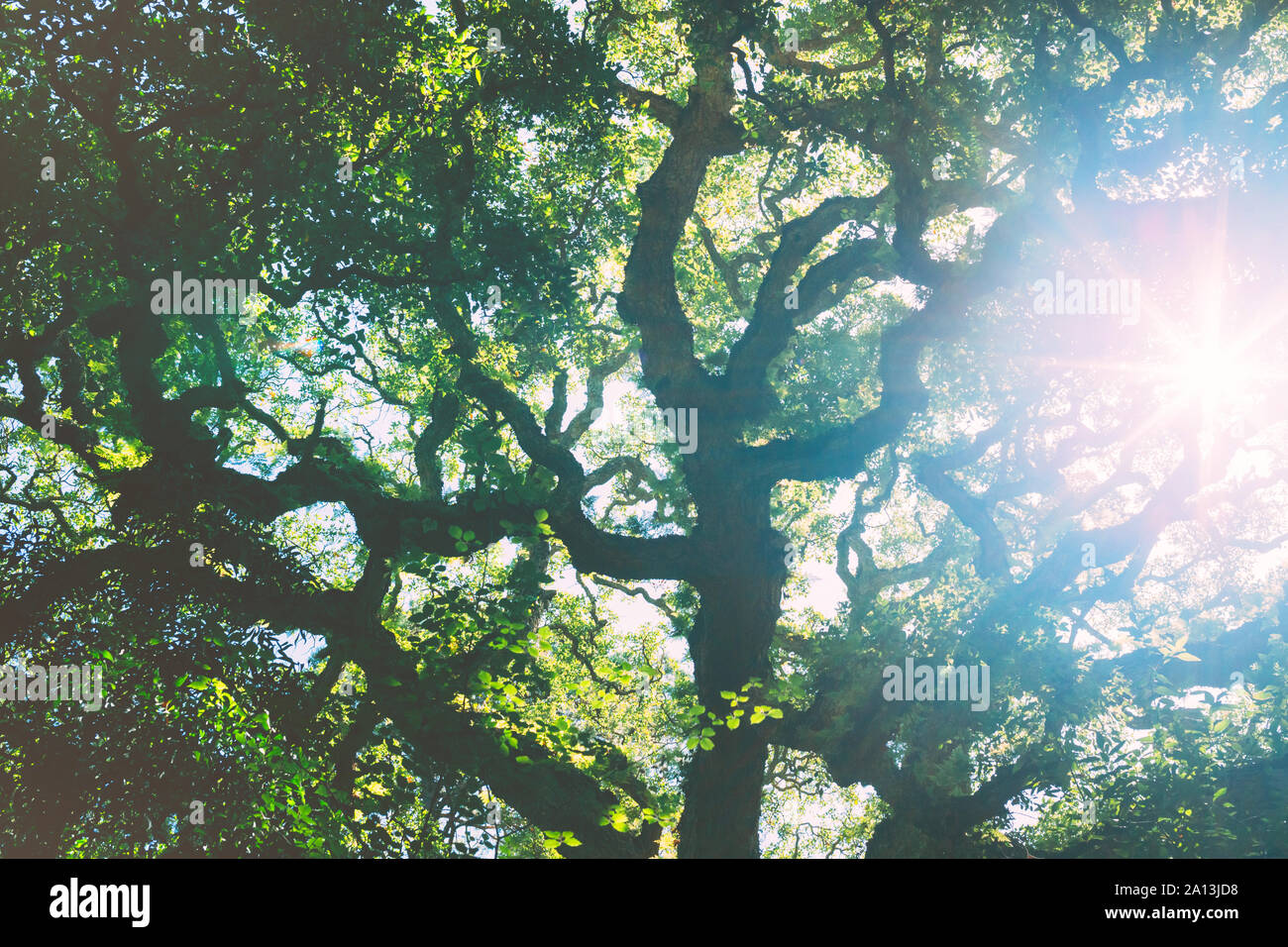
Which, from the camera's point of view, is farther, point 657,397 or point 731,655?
point 657,397

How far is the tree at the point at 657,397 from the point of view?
9.02 metres

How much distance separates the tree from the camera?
29.6 feet

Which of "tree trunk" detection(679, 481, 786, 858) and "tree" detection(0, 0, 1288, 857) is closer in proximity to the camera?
"tree" detection(0, 0, 1288, 857)

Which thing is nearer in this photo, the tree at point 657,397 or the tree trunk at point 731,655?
the tree at point 657,397

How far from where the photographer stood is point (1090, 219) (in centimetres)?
1077

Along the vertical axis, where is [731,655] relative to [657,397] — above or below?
below

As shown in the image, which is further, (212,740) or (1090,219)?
(1090,219)

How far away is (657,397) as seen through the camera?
1208cm

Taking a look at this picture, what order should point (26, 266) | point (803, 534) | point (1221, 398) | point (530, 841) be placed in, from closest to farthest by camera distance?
point (26, 266) < point (1221, 398) < point (530, 841) < point (803, 534)

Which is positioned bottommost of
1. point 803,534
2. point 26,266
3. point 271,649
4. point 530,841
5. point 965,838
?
point 530,841


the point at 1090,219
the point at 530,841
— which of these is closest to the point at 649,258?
the point at 1090,219

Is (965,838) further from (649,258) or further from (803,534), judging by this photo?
(649,258)

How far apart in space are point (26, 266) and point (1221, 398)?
17.5 metres
